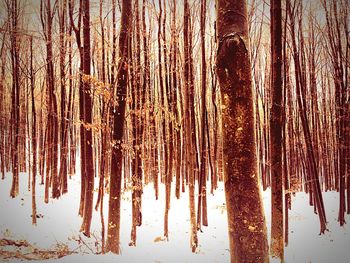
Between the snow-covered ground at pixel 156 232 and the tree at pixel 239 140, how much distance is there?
13.2 ft

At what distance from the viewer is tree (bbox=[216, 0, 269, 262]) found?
147cm

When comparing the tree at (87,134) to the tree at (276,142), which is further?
the tree at (87,134)

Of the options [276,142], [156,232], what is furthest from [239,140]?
[156,232]

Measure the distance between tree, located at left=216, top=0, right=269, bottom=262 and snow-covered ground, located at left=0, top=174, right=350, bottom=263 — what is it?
401 cm

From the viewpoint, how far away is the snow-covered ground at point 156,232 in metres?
6.82

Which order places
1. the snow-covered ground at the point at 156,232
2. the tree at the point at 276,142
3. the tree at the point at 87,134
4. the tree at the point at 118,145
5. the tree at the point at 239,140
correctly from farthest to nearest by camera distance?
1. the tree at the point at 87,134
2. the snow-covered ground at the point at 156,232
3. the tree at the point at 118,145
4. the tree at the point at 276,142
5. the tree at the point at 239,140

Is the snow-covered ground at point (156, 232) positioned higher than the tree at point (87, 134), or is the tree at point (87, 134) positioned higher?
the tree at point (87, 134)

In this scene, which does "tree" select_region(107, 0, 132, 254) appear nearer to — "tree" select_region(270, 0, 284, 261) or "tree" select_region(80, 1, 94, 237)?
"tree" select_region(80, 1, 94, 237)

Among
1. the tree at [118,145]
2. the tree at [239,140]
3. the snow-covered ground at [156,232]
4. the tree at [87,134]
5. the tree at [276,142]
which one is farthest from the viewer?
the tree at [87,134]

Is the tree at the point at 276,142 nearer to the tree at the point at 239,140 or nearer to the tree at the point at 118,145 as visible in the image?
the tree at the point at 118,145

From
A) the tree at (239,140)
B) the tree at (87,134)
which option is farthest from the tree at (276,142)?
the tree at (87,134)

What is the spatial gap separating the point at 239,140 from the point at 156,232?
338 inches

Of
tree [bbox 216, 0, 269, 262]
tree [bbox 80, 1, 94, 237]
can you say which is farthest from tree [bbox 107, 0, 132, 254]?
tree [bbox 216, 0, 269, 262]

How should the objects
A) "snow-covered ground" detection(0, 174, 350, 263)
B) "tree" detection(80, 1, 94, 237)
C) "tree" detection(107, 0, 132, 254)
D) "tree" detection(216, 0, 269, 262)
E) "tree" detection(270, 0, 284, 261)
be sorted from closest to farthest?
"tree" detection(216, 0, 269, 262)
"tree" detection(270, 0, 284, 261)
"tree" detection(107, 0, 132, 254)
"snow-covered ground" detection(0, 174, 350, 263)
"tree" detection(80, 1, 94, 237)
